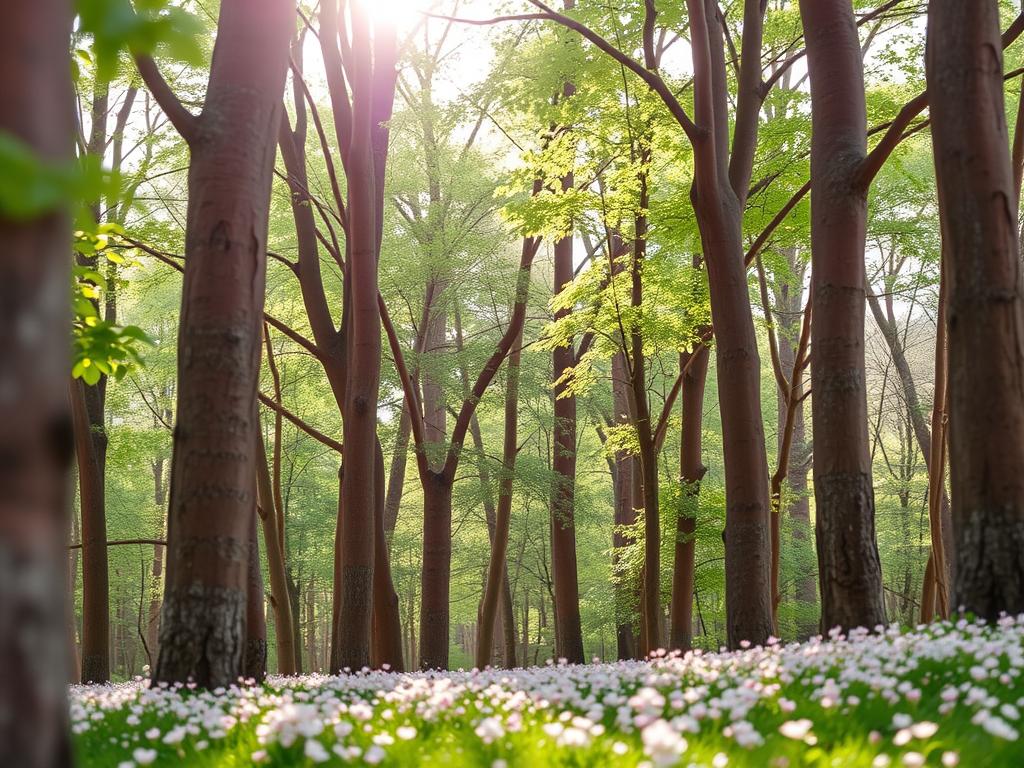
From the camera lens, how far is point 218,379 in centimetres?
585

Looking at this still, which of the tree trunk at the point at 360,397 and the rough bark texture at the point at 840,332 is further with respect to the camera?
the tree trunk at the point at 360,397

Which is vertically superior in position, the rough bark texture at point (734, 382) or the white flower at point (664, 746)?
the rough bark texture at point (734, 382)

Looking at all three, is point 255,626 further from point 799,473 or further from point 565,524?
point 799,473

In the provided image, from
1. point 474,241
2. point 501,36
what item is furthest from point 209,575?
point 474,241

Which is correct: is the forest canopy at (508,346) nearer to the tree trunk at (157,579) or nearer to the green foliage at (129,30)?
the green foliage at (129,30)

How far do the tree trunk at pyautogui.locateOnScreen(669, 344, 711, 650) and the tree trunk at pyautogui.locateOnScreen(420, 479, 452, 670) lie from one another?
4.07 m

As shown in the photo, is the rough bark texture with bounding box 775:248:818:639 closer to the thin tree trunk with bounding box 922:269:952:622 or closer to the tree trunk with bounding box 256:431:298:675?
the thin tree trunk with bounding box 922:269:952:622

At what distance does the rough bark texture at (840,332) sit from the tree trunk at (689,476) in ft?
20.4

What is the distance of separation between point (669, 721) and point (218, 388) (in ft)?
12.3

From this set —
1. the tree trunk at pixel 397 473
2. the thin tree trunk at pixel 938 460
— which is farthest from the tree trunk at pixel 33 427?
the tree trunk at pixel 397 473

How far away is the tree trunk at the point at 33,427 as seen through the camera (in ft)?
3.41

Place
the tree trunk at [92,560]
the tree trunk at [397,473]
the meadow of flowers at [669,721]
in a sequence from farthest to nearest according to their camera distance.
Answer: the tree trunk at [397,473] < the tree trunk at [92,560] < the meadow of flowers at [669,721]

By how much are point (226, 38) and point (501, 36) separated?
11.2 metres

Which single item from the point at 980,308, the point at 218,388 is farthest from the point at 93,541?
the point at 980,308
